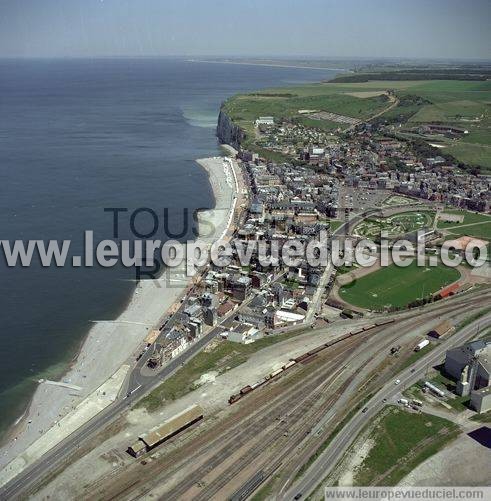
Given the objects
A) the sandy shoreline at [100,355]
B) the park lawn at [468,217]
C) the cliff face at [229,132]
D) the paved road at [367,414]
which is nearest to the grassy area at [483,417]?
the paved road at [367,414]

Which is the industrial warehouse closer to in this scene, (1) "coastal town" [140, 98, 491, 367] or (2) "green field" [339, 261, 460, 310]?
(1) "coastal town" [140, 98, 491, 367]

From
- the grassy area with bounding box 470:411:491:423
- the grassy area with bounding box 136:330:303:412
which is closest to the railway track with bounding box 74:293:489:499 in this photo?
the grassy area with bounding box 136:330:303:412

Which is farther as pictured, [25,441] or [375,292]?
[375,292]

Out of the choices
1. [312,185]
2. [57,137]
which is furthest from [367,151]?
[57,137]

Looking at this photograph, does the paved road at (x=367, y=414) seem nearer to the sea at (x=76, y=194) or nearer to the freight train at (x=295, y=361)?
the freight train at (x=295, y=361)

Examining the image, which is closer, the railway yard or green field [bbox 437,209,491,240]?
the railway yard

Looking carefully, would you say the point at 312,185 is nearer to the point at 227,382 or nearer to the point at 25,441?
the point at 227,382

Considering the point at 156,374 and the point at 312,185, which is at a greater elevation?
the point at 312,185
